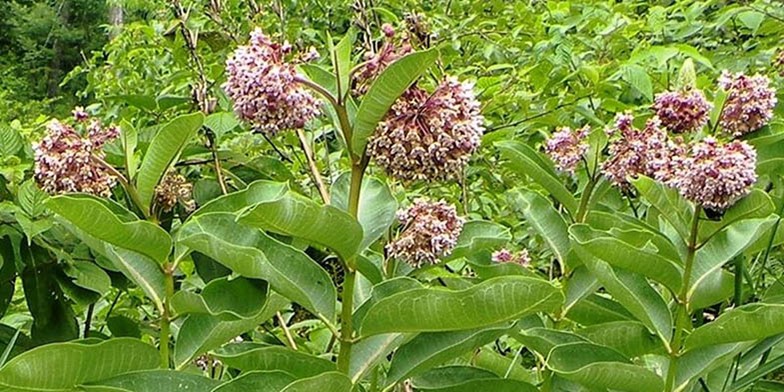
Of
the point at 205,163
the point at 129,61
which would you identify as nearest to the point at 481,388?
the point at 205,163

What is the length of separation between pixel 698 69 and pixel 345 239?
1.85 metres

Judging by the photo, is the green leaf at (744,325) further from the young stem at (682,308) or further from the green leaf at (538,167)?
the green leaf at (538,167)

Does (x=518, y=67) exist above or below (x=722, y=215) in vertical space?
above

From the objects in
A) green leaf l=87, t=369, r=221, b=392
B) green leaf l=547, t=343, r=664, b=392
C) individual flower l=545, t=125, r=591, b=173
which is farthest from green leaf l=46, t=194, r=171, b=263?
individual flower l=545, t=125, r=591, b=173

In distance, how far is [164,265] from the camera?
0.90 m

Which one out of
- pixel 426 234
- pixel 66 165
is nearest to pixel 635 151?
pixel 426 234

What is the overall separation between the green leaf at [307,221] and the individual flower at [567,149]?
42 cm

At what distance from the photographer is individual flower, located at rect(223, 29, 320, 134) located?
0.75 m

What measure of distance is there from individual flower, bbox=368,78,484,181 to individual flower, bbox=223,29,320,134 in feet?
0.26

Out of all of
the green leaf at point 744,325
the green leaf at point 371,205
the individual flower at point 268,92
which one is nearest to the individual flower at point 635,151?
the green leaf at point 744,325

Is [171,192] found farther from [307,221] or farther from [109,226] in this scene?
[307,221]

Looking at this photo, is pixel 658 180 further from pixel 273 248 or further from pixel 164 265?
pixel 164 265

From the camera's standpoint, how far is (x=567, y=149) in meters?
1.08

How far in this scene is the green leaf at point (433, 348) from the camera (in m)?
0.82
